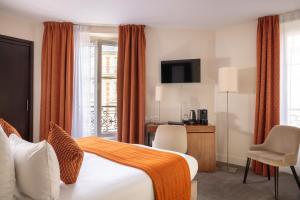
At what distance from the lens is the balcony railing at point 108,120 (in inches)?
179

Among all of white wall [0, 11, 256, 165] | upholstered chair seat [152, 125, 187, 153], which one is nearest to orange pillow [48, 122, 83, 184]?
upholstered chair seat [152, 125, 187, 153]

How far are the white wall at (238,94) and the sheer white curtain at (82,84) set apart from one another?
2.38 m

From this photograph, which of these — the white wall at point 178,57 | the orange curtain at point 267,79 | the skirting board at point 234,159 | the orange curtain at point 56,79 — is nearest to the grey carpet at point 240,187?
the orange curtain at point 267,79

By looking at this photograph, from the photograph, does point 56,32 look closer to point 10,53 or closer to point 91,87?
point 10,53

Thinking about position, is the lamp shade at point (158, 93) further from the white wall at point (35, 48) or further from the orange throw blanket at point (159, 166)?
the white wall at point (35, 48)

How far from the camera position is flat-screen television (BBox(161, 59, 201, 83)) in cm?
412

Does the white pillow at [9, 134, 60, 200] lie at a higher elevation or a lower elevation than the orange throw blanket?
higher

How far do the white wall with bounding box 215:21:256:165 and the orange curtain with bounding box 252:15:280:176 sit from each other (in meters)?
0.22

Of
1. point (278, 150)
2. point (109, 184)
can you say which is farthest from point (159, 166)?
point (278, 150)

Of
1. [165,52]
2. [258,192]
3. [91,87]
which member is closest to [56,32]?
[91,87]

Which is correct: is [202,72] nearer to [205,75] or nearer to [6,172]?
[205,75]

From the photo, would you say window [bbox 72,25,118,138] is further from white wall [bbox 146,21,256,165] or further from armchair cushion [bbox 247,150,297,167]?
armchair cushion [bbox 247,150,297,167]

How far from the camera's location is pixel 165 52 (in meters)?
4.38

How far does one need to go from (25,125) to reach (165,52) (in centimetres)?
279
